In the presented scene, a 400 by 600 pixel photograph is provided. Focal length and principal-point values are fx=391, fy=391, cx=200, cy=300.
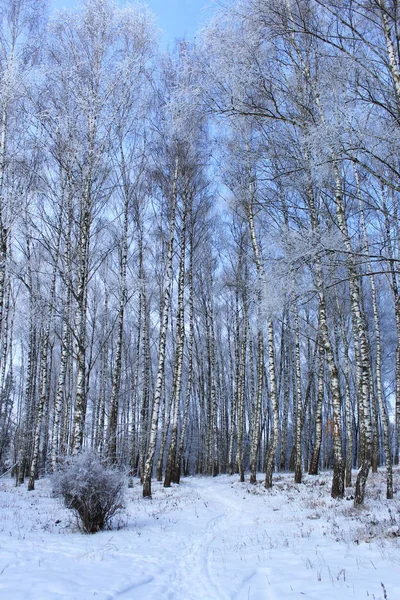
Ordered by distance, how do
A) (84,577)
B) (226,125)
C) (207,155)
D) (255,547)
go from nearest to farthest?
(84,577)
(255,547)
(226,125)
(207,155)

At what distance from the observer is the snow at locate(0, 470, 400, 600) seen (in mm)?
3744

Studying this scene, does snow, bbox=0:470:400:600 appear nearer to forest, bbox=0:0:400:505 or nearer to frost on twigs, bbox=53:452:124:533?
frost on twigs, bbox=53:452:124:533

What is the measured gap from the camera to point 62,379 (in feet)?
48.6

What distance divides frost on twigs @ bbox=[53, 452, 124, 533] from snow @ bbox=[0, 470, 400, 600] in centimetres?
30

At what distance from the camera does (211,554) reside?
571 centimetres

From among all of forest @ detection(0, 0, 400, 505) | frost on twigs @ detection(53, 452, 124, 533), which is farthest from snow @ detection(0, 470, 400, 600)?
forest @ detection(0, 0, 400, 505)

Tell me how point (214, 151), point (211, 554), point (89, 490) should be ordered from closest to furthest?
point (211, 554)
point (89, 490)
point (214, 151)

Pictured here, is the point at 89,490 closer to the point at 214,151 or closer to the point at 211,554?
the point at 211,554

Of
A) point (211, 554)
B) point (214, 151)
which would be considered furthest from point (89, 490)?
point (214, 151)

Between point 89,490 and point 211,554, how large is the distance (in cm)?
264

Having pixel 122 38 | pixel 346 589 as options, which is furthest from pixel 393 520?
pixel 122 38

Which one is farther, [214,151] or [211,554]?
[214,151]

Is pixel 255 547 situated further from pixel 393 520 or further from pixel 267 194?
pixel 267 194

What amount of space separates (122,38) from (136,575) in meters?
12.5
